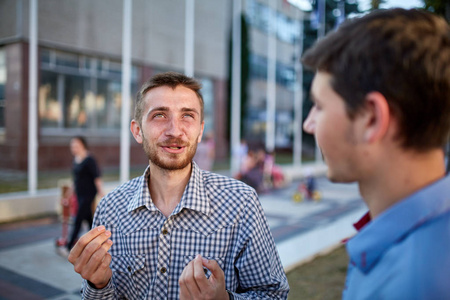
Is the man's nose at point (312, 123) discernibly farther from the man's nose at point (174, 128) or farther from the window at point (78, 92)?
the window at point (78, 92)

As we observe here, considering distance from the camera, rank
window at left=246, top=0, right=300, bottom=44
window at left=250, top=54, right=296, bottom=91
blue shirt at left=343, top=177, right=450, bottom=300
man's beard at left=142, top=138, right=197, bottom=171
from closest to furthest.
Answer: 1. blue shirt at left=343, top=177, right=450, bottom=300
2. man's beard at left=142, top=138, right=197, bottom=171
3. window at left=246, top=0, right=300, bottom=44
4. window at left=250, top=54, right=296, bottom=91

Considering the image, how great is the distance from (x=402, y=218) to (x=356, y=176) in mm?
161

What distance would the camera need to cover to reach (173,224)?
1.78m

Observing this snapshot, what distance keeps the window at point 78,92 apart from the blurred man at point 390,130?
15.2 meters

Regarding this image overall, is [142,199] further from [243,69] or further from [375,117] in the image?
[243,69]

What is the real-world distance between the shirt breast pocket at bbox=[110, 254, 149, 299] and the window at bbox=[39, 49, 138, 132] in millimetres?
14135

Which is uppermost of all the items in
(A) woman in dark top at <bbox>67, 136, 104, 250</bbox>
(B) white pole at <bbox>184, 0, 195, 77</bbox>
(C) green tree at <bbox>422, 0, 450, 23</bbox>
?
(B) white pole at <bbox>184, 0, 195, 77</bbox>

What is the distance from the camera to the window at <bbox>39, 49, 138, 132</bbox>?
14547mm

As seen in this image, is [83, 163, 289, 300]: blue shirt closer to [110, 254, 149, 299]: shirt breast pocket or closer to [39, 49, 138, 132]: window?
[110, 254, 149, 299]: shirt breast pocket

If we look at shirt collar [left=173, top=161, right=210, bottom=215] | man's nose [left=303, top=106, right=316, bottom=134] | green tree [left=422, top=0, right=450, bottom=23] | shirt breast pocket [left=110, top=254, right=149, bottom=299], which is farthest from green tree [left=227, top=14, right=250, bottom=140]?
man's nose [left=303, top=106, right=316, bottom=134]

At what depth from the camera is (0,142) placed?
1330 cm

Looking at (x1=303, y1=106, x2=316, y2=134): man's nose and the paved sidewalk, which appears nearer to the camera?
(x1=303, y1=106, x2=316, y2=134): man's nose

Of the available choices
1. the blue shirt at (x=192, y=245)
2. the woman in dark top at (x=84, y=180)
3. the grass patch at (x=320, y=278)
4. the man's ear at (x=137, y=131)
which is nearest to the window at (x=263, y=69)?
the woman in dark top at (x=84, y=180)

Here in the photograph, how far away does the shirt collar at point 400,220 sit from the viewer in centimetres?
78
